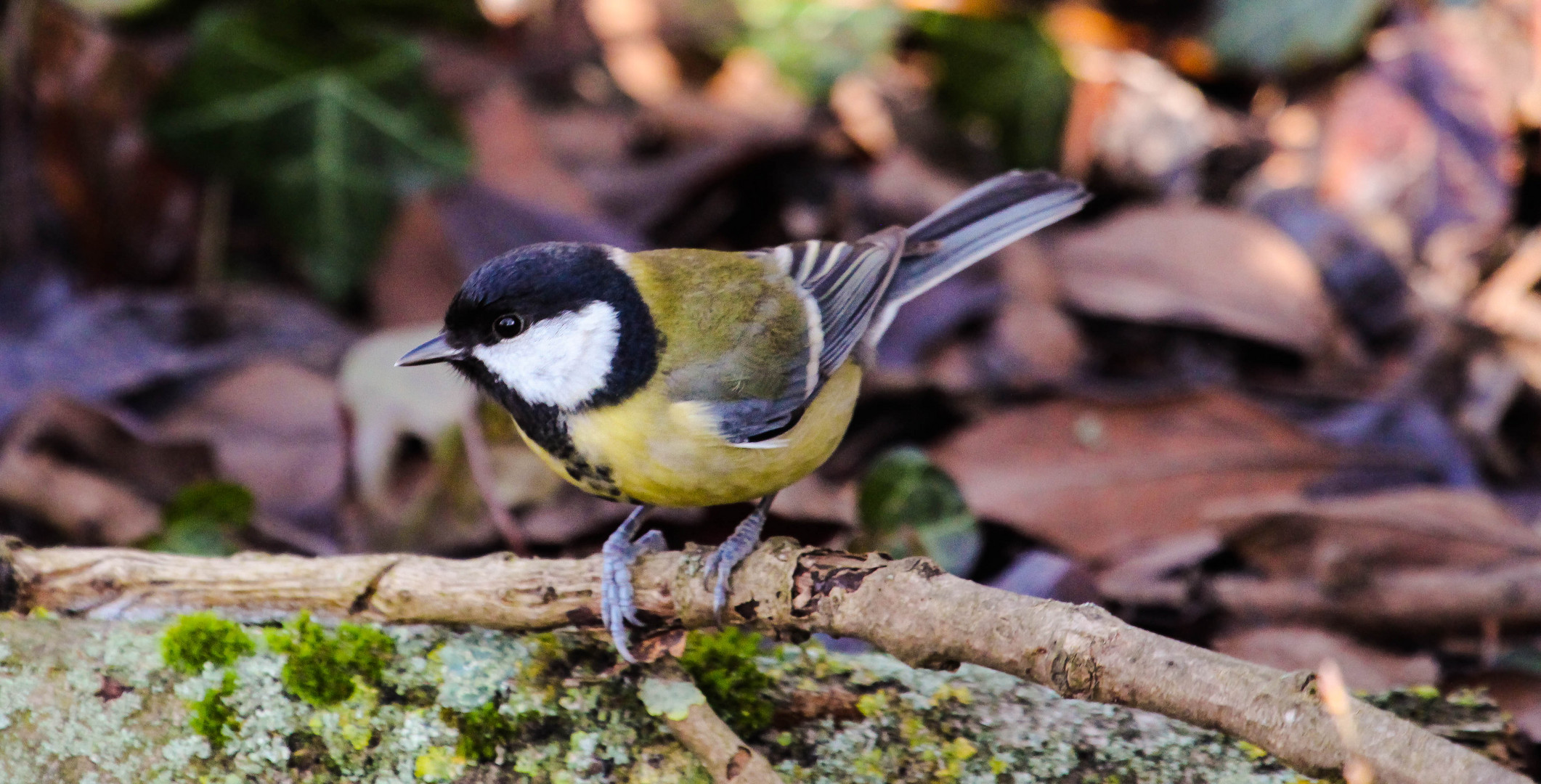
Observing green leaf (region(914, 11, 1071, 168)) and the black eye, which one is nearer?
the black eye

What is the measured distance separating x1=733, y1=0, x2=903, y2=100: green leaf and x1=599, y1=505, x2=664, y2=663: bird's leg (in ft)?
9.29

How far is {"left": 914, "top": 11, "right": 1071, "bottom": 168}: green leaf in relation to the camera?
4.55m

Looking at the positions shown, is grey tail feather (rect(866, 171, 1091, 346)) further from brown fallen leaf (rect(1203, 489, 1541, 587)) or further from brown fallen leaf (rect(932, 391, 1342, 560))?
brown fallen leaf (rect(1203, 489, 1541, 587))

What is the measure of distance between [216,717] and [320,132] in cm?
251

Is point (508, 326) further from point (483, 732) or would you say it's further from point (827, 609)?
point (827, 609)

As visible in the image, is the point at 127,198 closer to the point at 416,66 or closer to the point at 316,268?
the point at 316,268

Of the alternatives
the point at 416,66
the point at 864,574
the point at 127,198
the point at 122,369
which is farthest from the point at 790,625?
the point at 127,198

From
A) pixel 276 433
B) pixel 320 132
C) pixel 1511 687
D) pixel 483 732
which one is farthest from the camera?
pixel 320 132

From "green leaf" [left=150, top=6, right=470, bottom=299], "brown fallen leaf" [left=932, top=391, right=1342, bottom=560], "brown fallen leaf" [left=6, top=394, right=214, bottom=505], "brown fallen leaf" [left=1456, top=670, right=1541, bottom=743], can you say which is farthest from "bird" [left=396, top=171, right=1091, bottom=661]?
"green leaf" [left=150, top=6, right=470, bottom=299]

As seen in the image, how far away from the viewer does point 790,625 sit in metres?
1.82

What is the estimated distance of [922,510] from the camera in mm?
2637

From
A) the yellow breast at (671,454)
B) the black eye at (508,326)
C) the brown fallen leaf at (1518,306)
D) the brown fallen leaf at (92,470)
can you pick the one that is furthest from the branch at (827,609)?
the brown fallen leaf at (1518,306)

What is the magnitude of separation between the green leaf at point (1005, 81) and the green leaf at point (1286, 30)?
64cm

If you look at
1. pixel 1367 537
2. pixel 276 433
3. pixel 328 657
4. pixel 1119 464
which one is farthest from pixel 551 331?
pixel 1367 537
